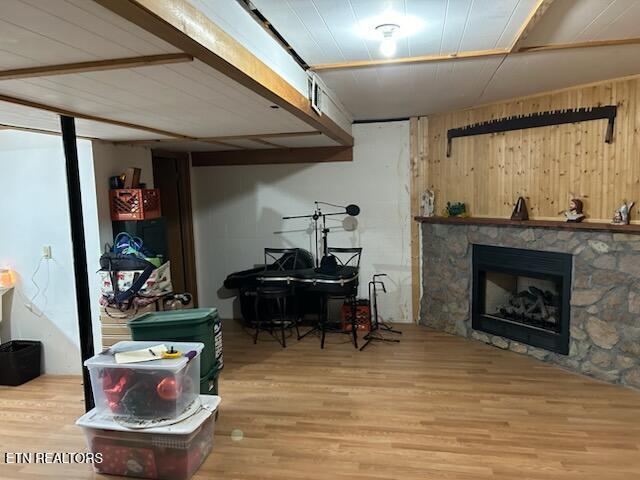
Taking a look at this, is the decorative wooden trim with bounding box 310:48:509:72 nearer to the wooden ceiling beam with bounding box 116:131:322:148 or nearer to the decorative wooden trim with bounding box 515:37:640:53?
the decorative wooden trim with bounding box 515:37:640:53

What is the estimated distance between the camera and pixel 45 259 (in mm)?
3811

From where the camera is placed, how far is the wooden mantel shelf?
129 inches

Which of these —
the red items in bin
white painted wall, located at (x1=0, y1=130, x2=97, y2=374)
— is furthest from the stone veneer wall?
white painted wall, located at (x1=0, y1=130, x2=97, y2=374)

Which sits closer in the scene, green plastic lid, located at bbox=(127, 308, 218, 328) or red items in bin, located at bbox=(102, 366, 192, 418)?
red items in bin, located at bbox=(102, 366, 192, 418)

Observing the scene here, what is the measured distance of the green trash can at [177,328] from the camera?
2.85 meters

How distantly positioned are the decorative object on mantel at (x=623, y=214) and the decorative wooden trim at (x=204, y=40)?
8.38 ft

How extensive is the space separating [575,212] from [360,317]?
91.1 inches

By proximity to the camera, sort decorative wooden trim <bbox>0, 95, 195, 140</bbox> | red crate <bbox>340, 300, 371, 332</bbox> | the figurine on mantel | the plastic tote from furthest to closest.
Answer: red crate <bbox>340, 300, 371, 332</bbox> → the figurine on mantel → the plastic tote → decorative wooden trim <bbox>0, 95, 195, 140</bbox>

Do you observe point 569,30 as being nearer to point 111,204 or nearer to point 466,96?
point 466,96

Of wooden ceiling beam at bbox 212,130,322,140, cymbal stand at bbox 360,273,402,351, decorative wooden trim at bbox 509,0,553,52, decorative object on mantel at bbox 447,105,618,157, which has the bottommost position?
cymbal stand at bbox 360,273,402,351

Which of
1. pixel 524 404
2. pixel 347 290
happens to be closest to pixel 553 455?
pixel 524 404

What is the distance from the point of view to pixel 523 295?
4.41m

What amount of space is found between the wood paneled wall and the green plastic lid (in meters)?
2.84

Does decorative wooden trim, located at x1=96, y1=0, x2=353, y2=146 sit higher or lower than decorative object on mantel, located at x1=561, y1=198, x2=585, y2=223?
higher
